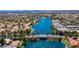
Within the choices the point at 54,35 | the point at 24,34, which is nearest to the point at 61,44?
the point at 54,35

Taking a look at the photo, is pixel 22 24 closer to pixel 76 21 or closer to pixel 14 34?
pixel 14 34

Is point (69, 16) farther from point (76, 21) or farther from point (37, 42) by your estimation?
point (37, 42)
